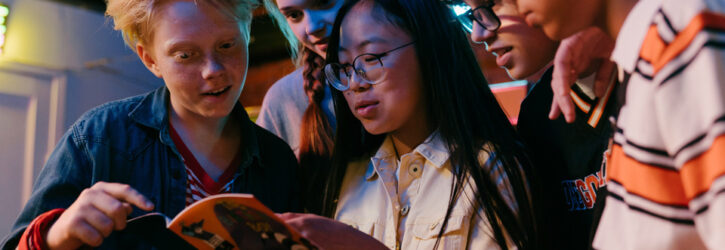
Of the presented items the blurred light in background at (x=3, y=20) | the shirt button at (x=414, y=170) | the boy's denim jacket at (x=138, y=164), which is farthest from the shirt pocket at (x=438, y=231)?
the blurred light in background at (x=3, y=20)

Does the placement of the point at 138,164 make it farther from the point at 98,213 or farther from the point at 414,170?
the point at 414,170

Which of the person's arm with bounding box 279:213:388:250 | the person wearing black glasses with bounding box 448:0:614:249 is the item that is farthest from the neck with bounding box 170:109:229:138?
the person wearing black glasses with bounding box 448:0:614:249

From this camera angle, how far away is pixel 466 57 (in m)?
1.27

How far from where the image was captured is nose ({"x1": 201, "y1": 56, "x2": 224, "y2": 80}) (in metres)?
1.18

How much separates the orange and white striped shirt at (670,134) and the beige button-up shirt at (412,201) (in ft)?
1.65

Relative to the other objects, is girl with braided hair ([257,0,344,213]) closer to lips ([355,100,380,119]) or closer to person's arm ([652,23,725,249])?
lips ([355,100,380,119])

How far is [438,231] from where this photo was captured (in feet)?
3.68

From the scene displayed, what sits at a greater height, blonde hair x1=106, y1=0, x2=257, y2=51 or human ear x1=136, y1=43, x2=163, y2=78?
blonde hair x1=106, y1=0, x2=257, y2=51

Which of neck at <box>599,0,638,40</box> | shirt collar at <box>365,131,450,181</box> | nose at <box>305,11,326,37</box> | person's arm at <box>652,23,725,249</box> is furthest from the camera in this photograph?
nose at <box>305,11,326,37</box>

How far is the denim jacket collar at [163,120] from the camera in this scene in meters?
1.29

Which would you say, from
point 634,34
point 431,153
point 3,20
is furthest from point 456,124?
point 3,20

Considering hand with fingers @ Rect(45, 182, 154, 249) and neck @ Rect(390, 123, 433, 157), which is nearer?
hand with fingers @ Rect(45, 182, 154, 249)

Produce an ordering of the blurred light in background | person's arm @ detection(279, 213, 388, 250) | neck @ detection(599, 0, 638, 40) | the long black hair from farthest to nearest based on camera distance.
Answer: the blurred light in background < the long black hair < person's arm @ detection(279, 213, 388, 250) < neck @ detection(599, 0, 638, 40)

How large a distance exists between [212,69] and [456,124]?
1.53 feet
